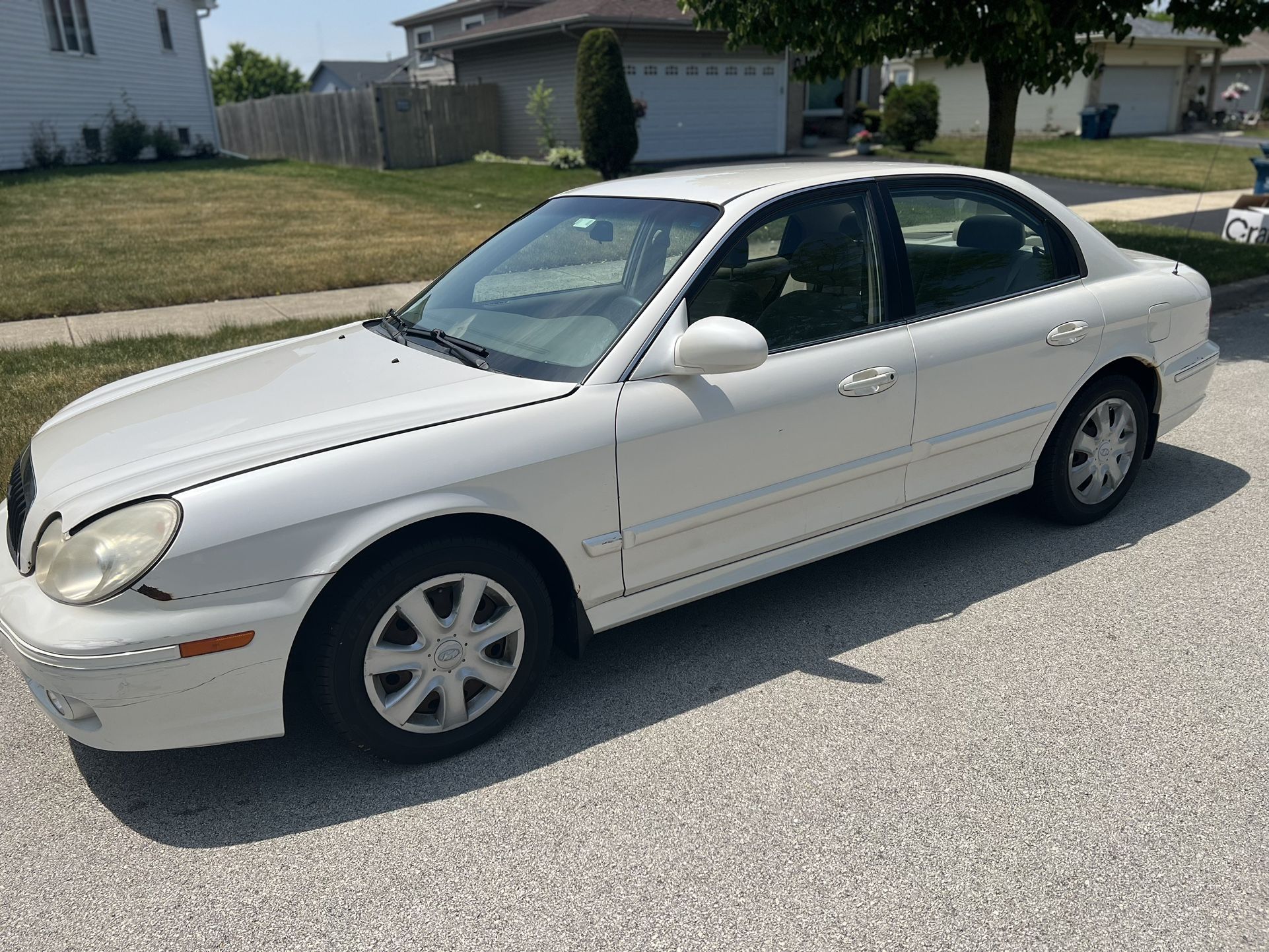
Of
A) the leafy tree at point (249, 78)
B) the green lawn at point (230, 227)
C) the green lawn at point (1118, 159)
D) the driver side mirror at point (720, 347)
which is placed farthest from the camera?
the leafy tree at point (249, 78)

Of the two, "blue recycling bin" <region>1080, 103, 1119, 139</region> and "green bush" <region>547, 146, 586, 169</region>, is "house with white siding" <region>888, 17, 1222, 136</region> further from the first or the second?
"green bush" <region>547, 146, 586, 169</region>

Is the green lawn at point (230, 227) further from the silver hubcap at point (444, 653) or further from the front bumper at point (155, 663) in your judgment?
the silver hubcap at point (444, 653)

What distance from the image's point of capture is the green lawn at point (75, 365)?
620cm

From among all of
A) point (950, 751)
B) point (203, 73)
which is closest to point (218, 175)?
point (203, 73)

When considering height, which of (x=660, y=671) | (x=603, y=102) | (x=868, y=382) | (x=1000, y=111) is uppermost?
(x=603, y=102)

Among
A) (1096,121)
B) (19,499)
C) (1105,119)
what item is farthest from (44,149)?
(1105,119)

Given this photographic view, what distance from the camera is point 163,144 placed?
1049 inches

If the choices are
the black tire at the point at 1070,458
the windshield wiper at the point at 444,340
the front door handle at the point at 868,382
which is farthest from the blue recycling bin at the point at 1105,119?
the windshield wiper at the point at 444,340

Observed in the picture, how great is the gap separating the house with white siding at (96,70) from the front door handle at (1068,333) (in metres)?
25.1

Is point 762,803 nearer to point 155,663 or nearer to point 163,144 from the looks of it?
point 155,663

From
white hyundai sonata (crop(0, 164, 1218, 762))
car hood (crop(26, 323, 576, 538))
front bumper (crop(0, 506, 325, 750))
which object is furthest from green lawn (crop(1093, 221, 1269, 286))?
front bumper (crop(0, 506, 325, 750))

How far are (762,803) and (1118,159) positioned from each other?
27.9m

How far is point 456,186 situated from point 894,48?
1266cm

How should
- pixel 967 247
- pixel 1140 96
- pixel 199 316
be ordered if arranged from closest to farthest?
pixel 967 247 < pixel 199 316 < pixel 1140 96
